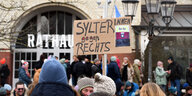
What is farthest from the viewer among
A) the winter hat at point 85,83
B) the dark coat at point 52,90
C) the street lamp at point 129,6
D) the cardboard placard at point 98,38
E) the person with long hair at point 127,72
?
the person with long hair at point 127,72

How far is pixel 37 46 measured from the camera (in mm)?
21984

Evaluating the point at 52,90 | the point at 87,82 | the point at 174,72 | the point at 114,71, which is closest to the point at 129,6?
the point at 114,71

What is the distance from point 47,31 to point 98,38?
45.3 ft

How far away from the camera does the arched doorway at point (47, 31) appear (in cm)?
2225

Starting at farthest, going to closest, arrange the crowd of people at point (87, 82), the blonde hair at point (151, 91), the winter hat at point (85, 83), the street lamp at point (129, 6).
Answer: the street lamp at point (129, 6)
the winter hat at point (85, 83)
the blonde hair at point (151, 91)
the crowd of people at point (87, 82)

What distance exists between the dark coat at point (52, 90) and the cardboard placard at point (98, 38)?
6292mm

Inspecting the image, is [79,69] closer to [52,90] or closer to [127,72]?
[127,72]

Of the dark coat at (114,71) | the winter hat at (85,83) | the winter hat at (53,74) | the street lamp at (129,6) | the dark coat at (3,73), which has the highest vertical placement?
the street lamp at (129,6)

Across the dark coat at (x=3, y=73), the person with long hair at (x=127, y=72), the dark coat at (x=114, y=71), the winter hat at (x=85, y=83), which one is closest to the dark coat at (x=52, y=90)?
the winter hat at (x=85, y=83)

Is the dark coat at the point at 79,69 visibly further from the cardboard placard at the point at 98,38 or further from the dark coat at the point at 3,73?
the cardboard placard at the point at 98,38

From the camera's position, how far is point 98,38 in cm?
916

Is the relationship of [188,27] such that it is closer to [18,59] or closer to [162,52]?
[162,52]

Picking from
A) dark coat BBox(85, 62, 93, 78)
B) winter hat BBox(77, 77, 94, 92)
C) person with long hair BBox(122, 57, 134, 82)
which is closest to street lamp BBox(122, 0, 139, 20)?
dark coat BBox(85, 62, 93, 78)

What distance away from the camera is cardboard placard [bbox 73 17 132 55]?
360 inches
